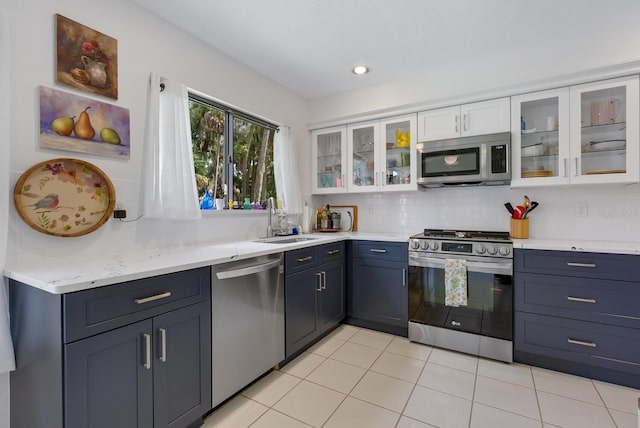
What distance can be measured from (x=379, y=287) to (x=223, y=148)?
1938mm

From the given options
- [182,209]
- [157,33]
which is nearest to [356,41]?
[157,33]

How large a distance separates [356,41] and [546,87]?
1.58 meters

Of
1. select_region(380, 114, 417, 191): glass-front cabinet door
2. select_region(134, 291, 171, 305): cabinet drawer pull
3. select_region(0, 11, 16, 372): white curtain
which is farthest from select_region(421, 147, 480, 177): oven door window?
select_region(0, 11, 16, 372): white curtain

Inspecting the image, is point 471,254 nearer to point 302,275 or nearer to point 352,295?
point 352,295

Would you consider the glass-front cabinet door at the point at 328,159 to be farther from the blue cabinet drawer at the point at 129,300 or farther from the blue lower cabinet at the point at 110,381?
the blue lower cabinet at the point at 110,381

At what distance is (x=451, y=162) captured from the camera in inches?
108

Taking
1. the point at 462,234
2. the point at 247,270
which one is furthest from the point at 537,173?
the point at 247,270

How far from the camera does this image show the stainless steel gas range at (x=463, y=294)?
2301mm

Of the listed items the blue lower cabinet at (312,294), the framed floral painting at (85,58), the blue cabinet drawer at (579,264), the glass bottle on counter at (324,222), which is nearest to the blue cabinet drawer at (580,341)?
the blue cabinet drawer at (579,264)

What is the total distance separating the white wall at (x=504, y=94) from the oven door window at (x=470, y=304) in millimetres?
730

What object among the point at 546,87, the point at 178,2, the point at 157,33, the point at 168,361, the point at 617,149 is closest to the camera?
the point at 168,361

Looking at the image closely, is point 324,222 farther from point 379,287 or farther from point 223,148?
point 223,148

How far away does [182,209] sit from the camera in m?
2.06

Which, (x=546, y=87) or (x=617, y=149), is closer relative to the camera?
(x=617, y=149)
